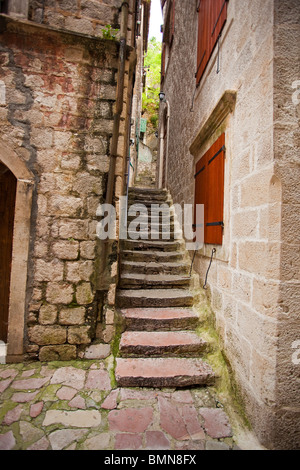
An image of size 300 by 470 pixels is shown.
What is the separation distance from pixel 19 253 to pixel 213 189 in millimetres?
2353

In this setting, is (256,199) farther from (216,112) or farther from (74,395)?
(74,395)

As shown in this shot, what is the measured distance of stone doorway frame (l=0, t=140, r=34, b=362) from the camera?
2541 millimetres

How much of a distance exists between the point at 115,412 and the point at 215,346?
122 cm

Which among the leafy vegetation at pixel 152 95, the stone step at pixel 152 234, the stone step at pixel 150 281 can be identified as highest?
the leafy vegetation at pixel 152 95

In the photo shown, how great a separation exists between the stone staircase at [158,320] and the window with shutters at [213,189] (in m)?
0.96

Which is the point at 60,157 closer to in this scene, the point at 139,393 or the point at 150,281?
the point at 150,281

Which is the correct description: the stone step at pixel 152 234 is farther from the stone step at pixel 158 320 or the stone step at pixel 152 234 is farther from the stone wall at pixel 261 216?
the stone wall at pixel 261 216

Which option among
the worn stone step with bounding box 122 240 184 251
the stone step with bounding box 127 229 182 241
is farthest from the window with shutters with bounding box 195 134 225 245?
the stone step with bounding box 127 229 182 241

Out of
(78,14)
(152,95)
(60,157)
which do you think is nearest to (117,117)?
(60,157)

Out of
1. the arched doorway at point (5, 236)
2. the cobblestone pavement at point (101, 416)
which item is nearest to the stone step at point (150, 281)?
the cobblestone pavement at point (101, 416)

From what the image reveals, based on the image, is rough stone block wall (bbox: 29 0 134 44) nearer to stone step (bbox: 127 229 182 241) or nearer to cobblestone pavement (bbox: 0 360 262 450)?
stone step (bbox: 127 229 182 241)

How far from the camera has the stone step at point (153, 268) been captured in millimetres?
3809

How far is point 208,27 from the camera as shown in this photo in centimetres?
349

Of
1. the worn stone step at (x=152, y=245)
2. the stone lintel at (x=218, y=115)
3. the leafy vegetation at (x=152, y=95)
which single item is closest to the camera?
the stone lintel at (x=218, y=115)
